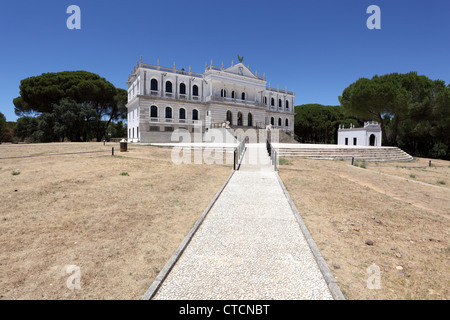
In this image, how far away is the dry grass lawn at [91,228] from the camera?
3.11m

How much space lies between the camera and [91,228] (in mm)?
4848

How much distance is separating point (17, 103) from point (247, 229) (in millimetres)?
54777

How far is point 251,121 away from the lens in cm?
4341

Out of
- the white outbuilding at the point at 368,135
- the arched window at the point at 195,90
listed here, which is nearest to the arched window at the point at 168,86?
the arched window at the point at 195,90

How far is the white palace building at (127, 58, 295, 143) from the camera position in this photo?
34812 millimetres

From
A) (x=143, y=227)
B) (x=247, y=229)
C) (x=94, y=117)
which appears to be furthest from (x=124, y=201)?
(x=94, y=117)

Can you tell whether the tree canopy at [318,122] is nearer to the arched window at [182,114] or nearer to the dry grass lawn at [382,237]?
the arched window at [182,114]

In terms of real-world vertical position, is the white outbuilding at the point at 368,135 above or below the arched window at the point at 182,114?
below

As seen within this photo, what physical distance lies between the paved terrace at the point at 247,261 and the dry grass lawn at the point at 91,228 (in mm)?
462

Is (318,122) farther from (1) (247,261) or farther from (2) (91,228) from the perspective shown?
(2) (91,228)

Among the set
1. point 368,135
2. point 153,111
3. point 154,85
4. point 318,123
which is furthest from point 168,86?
point 318,123

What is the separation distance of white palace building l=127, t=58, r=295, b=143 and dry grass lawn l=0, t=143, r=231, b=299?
2662cm

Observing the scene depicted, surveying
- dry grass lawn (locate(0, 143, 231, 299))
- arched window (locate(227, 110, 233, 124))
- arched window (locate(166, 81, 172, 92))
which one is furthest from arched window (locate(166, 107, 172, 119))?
dry grass lawn (locate(0, 143, 231, 299))
